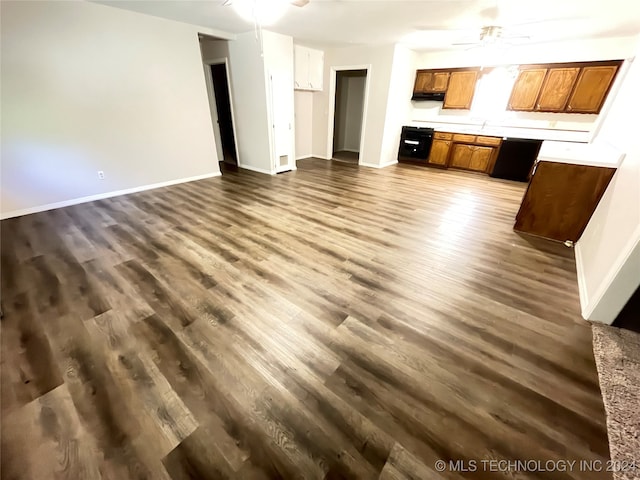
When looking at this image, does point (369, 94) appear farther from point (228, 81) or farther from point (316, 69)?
point (228, 81)

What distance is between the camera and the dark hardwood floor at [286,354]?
3.77ft

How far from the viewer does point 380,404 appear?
4.37 feet

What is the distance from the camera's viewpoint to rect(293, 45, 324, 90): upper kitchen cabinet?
5593mm

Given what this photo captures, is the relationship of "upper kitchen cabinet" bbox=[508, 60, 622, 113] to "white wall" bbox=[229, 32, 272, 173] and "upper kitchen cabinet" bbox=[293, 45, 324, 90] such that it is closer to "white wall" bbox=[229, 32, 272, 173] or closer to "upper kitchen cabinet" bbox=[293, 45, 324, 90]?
"upper kitchen cabinet" bbox=[293, 45, 324, 90]

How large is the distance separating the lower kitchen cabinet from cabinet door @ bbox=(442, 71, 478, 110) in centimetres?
343

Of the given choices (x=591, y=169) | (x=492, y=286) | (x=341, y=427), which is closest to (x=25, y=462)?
(x=341, y=427)

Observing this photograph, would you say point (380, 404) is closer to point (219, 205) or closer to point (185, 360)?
point (185, 360)

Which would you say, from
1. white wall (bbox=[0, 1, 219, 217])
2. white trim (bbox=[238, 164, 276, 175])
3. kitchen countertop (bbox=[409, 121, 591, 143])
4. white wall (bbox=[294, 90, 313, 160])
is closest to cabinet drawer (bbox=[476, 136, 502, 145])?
kitchen countertop (bbox=[409, 121, 591, 143])

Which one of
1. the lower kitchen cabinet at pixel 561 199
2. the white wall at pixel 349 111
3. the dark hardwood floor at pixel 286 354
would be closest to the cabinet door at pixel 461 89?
the white wall at pixel 349 111

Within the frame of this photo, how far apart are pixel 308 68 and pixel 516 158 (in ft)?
15.8

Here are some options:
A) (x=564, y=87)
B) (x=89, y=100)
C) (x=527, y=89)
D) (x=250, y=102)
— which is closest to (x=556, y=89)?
(x=564, y=87)

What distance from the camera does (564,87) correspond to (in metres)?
4.64

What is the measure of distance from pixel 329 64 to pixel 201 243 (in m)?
5.35

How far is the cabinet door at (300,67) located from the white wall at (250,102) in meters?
1.24
